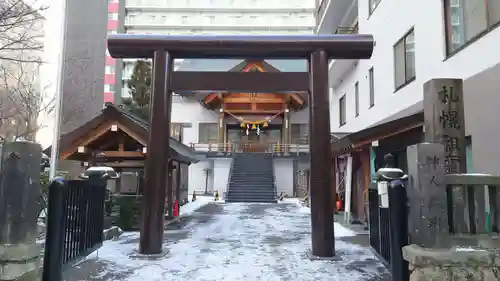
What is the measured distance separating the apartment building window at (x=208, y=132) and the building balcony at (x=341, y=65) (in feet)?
44.6

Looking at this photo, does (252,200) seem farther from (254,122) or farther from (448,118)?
(448,118)

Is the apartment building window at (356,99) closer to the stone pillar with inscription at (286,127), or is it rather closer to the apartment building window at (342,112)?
the apartment building window at (342,112)

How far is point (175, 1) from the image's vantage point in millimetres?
53000

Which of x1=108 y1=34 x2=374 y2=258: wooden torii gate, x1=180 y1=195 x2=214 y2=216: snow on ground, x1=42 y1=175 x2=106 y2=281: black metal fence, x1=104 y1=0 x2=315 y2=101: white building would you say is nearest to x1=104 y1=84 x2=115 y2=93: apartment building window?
x1=104 y1=0 x2=315 y2=101: white building

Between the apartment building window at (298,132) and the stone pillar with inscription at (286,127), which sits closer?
the stone pillar with inscription at (286,127)

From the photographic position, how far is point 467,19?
765cm

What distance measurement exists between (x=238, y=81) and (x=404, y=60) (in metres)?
6.03

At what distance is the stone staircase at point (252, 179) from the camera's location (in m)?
22.8

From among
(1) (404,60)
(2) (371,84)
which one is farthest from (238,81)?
(2) (371,84)

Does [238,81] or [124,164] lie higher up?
[238,81]

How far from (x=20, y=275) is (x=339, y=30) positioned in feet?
51.3

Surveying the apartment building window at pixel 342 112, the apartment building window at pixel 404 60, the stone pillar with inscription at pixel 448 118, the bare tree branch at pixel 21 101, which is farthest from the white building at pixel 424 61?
the bare tree branch at pixel 21 101

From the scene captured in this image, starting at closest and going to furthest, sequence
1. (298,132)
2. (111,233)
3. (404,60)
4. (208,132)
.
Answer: (111,233)
(404,60)
(208,132)
(298,132)

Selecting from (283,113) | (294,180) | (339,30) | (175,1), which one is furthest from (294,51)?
(175,1)
